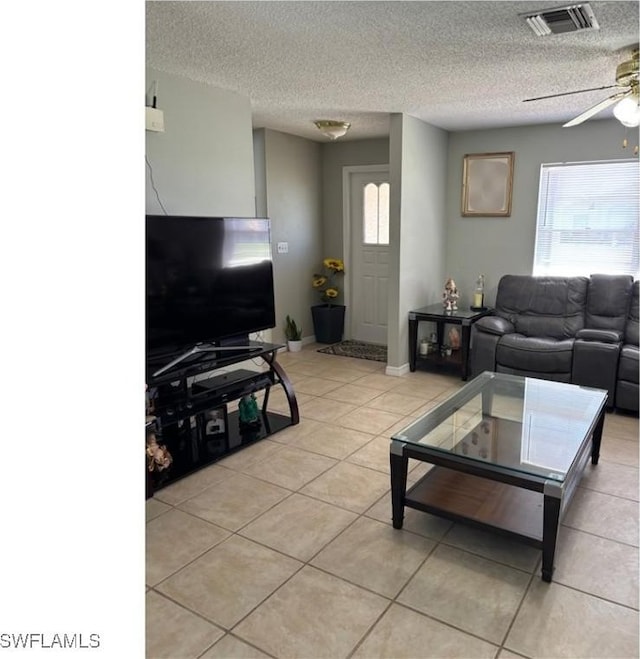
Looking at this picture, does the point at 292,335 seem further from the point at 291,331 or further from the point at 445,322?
the point at 445,322

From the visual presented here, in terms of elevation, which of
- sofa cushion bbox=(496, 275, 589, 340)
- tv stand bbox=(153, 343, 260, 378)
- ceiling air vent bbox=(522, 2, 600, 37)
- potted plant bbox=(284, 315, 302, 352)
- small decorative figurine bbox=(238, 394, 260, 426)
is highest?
ceiling air vent bbox=(522, 2, 600, 37)

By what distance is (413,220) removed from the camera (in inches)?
197

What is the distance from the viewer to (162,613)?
1988mm

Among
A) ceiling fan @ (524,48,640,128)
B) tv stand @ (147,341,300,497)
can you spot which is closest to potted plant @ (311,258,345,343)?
tv stand @ (147,341,300,497)

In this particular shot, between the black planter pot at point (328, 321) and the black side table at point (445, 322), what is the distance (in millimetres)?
1323

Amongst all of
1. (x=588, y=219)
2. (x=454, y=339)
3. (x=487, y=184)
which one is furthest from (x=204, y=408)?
(x=588, y=219)

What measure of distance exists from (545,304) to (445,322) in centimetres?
91

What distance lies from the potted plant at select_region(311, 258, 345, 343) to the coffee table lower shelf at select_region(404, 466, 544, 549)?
3.71 metres

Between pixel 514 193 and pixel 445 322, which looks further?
pixel 514 193

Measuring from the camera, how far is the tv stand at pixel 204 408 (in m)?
3.00

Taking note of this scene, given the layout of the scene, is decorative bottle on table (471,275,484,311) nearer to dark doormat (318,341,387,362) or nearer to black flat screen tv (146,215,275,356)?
dark doormat (318,341,387,362)

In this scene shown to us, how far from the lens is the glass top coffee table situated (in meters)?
2.21

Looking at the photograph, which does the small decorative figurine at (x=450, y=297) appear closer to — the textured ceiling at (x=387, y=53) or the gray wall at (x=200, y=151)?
the textured ceiling at (x=387, y=53)
